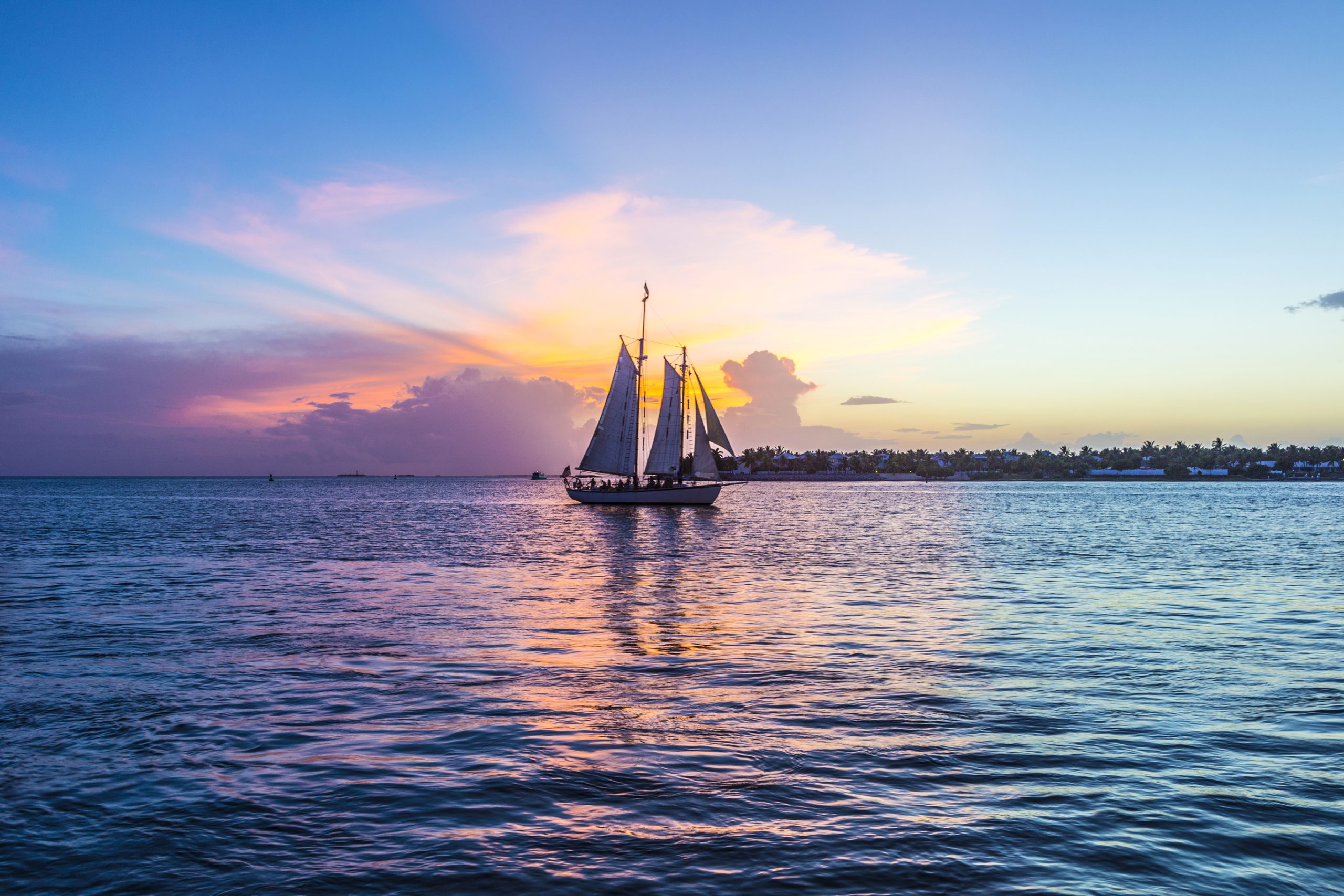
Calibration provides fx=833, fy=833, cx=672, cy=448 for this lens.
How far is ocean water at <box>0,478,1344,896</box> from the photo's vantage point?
8.75 metres

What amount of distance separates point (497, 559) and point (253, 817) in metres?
37.8

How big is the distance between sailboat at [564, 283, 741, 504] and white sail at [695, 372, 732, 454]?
0.09 m

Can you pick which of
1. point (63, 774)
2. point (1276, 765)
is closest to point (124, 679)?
point (63, 774)

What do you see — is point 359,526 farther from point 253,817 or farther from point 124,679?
point 253,817

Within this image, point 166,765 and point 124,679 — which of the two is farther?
point 124,679

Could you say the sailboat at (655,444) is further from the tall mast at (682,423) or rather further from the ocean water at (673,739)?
the ocean water at (673,739)

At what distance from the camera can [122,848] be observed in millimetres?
9188

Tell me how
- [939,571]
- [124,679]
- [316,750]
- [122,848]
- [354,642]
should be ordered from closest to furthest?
1. [122,848]
2. [316,750]
3. [124,679]
4. [354,642]
5. [939,571]

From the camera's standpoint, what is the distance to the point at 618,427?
98.3 meters

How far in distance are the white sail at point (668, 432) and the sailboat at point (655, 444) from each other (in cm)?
6

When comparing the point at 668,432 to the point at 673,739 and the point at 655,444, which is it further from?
the point at 673,739

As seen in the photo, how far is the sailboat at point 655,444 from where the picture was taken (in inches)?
3836

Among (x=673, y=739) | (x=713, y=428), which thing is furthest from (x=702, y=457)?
(x=673, y=739)

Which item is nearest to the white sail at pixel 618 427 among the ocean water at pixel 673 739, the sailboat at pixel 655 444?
the sailboat at pixel 655 444
